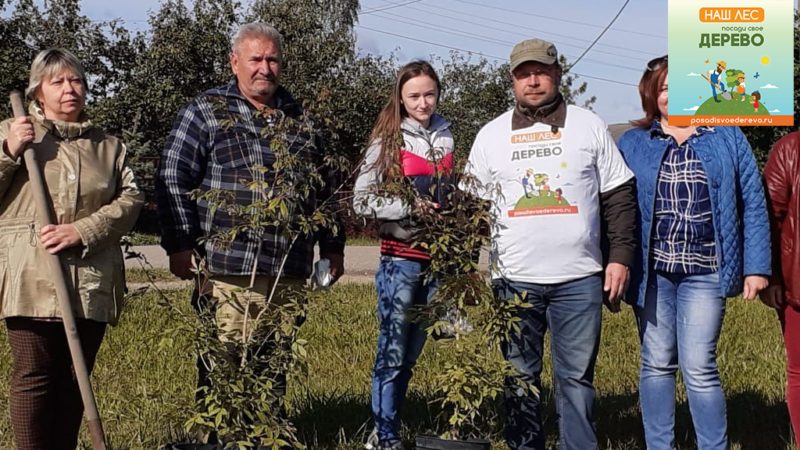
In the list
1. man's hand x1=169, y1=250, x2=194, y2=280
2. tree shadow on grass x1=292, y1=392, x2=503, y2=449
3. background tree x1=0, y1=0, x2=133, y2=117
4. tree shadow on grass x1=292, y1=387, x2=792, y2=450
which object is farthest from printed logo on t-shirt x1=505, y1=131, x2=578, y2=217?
background tree x1=0, y1=0, x2=133, y2=117

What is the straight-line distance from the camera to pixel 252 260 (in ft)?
13.1

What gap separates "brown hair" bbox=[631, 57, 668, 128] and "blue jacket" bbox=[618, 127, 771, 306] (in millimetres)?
155

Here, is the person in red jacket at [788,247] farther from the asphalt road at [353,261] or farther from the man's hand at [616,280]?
the asphalt road at [353,261]

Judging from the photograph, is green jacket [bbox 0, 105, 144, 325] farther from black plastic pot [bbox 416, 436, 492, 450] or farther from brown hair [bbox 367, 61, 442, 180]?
black plastic pot [bbox 416, 436, 492, 450]

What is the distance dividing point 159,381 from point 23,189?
257cm

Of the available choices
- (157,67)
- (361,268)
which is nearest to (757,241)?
(361,268)

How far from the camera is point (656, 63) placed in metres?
4.10

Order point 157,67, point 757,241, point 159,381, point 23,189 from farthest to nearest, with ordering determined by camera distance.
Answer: point 157,67
point 159,381
point 757,241
point 23,189

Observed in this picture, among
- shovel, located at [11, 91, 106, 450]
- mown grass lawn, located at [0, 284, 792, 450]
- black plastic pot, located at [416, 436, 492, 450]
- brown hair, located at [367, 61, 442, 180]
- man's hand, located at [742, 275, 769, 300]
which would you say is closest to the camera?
shovel, located at [11, 91, 106, 450]

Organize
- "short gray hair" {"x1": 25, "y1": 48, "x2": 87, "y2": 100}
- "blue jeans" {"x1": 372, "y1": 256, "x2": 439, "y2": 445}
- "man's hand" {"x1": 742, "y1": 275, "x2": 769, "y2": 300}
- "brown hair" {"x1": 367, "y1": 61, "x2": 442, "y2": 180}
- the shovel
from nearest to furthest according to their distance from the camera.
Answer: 1. the shovel
2. "short gray hair" {"x1": 25, "y1": 48, "x2": 87, "y2": 100}
3. "man's hand" {"x1": 742, "y1": 275, "x2": 769, "y2": 300}
4. "brown hair" {"x1": 367, "y1": 61, "x2": 442, "y2": 180}
5. "blue jeans" {"x1": 372, "y1": 256, "x2": 439, "y2": 445}

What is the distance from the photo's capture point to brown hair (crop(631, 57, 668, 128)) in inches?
161

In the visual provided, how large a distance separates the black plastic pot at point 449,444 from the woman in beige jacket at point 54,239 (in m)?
1.44

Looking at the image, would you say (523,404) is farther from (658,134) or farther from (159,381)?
(159,381)

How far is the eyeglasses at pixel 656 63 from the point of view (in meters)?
4.09
